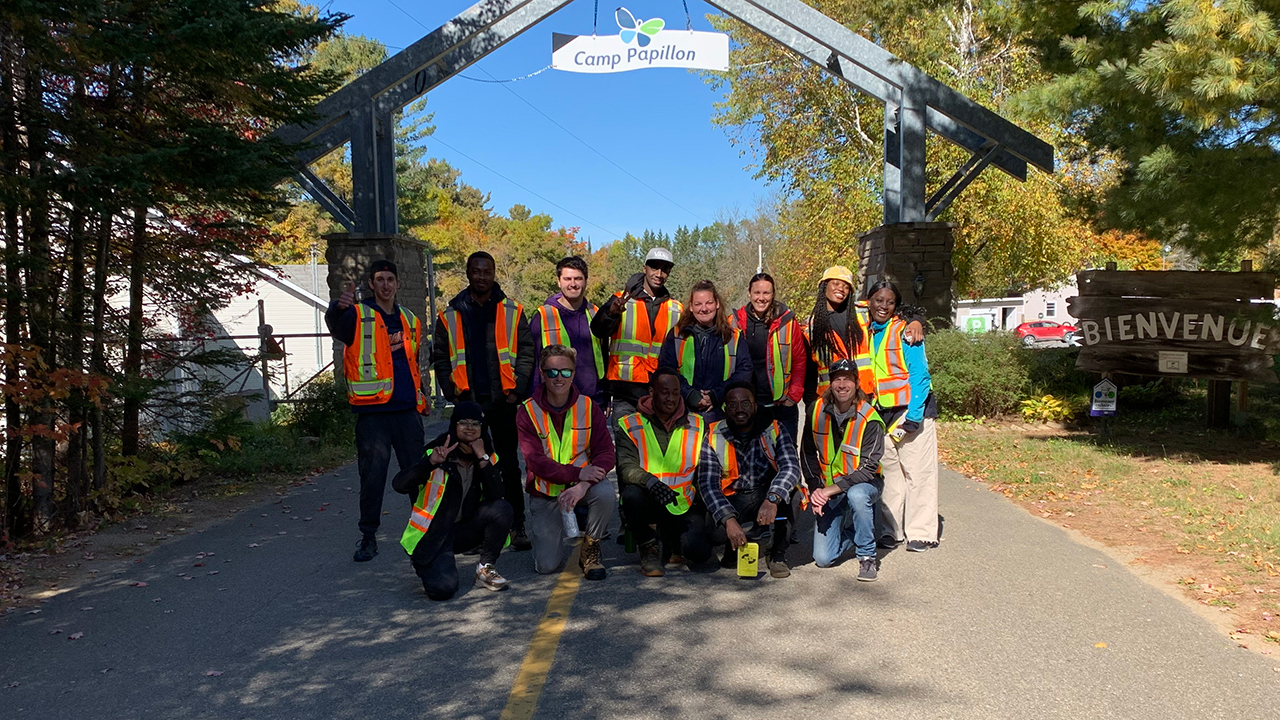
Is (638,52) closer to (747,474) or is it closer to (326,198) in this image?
(326,198)

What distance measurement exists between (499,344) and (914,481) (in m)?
3.06

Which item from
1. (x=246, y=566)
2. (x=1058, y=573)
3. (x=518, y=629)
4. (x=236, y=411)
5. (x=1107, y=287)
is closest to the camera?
(x=518, y=629)

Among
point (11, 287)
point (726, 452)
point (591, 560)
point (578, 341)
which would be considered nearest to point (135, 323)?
point (11, 287)

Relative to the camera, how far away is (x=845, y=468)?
6.17 metres

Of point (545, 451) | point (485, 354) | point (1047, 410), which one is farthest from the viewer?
point (1047, 410)

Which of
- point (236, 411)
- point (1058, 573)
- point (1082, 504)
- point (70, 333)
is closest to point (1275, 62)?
point (1082, 504)

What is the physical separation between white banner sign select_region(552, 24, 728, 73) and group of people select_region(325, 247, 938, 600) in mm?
8891

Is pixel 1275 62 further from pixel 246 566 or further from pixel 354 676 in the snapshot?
pixel 246 566

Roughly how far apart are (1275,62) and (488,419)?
6565 mm

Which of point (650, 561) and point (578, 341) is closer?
point (650, 561)

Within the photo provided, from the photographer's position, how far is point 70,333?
7395 mm

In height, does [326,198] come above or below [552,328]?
above

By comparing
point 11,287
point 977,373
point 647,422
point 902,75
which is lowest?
point 647,422

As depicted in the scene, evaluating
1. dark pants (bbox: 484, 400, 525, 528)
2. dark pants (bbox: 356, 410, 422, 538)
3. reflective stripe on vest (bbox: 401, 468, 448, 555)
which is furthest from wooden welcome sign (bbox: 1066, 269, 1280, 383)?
reflective stripe on vest (bbox: 401, 468, 448, 555)
